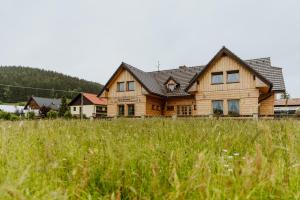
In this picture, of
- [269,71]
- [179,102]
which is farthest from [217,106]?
[269,71]

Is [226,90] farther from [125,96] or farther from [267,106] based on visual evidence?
[125,96]

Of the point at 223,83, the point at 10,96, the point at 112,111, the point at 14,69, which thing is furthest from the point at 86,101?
the point at 14,69

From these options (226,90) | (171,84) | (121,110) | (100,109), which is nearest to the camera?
(226,90)

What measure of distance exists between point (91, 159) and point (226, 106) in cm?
2690

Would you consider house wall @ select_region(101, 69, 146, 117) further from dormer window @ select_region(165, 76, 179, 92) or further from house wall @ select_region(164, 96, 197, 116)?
dormer window @ select_region(165, 76, 179, 92)

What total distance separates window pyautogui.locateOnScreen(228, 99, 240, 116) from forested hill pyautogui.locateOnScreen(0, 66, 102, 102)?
339 ft

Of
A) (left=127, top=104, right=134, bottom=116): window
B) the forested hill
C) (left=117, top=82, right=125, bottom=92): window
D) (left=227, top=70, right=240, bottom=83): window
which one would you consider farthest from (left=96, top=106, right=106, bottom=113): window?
the forested hill

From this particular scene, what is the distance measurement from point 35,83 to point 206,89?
119 m

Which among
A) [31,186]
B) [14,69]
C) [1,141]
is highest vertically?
[14,69]

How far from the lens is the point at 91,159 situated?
2.94 meters

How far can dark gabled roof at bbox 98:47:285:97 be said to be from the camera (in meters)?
28.4

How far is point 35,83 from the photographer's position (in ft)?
439

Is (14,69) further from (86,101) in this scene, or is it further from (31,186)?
(31,186)

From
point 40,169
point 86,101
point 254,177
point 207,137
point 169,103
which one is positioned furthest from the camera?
point 86,101
